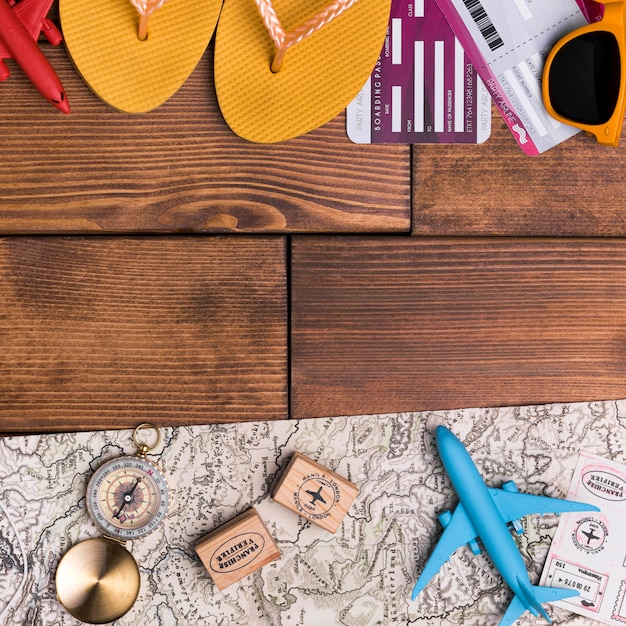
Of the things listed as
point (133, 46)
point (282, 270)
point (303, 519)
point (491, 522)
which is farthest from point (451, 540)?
point (133, 46)

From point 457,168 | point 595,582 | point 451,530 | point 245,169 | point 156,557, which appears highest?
point 245,169

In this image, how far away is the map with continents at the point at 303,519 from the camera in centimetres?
Answer: 75

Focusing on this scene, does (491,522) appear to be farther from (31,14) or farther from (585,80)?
(31,14)

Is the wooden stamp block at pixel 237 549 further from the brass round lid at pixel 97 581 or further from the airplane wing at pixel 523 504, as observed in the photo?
the airplane wing at pixel 523 504

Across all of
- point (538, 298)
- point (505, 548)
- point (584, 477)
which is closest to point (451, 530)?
point (505, 548)

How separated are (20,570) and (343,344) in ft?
1.42

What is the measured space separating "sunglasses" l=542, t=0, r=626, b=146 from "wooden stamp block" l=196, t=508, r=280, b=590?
1.85 ft

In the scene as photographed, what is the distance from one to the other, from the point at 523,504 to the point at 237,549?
32cm

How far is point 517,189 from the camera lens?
770mm

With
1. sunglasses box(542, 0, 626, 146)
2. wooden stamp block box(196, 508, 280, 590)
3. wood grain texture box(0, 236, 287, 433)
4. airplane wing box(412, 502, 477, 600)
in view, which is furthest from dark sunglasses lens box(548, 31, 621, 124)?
wooden stamp block box(196, 508, 280, 590)

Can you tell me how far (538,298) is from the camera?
2.54ft

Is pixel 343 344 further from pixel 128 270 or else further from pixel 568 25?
pixel 568 25

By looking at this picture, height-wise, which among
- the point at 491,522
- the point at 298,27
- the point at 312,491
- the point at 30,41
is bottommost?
the point at 491,522

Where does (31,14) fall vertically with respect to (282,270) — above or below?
above
